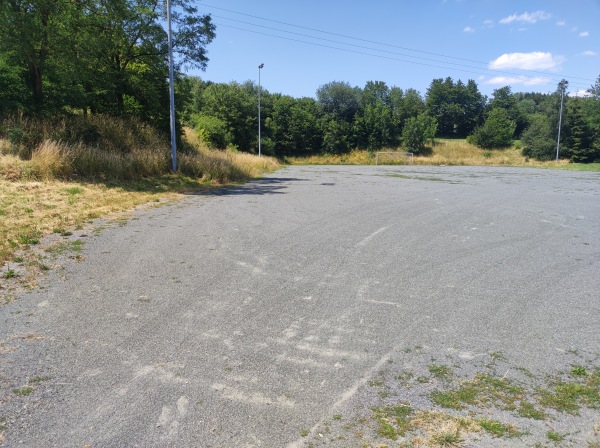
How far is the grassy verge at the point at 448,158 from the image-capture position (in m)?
63.8

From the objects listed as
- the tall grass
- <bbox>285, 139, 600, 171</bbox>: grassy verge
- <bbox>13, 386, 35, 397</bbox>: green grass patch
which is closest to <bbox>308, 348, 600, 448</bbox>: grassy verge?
<bbox>13, 386, 35, 397</bbox>: green grass patch

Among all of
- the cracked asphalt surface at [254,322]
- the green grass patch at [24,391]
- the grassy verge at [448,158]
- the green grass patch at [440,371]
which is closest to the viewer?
the cracked asphalt surface at [254,322]

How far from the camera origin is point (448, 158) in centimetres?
6931

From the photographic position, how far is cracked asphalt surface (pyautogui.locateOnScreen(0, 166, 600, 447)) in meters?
3.08

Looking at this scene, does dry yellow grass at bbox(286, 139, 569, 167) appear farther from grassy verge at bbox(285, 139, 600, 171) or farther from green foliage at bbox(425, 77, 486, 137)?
green foliage at bbox(425, 77, 486, 137)

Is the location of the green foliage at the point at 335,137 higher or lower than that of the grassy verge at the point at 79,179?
higher

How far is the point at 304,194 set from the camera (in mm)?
16641

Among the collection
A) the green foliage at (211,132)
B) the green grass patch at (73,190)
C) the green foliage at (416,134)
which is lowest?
the green grass patch at (73,190)

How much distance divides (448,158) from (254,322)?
230 feet

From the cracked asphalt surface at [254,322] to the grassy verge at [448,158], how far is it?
178 ft

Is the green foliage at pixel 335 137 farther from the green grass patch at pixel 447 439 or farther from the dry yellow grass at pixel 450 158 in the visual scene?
the green grass patch at pixel 447 439

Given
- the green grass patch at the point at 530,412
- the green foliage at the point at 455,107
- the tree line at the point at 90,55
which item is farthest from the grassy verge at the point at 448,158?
the green grass patch at the point at 530,412

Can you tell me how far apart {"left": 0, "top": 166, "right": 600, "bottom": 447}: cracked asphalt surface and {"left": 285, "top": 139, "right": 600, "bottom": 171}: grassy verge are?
54.3 meters

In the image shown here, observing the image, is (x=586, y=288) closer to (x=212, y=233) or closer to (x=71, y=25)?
(x=212, y=233)
